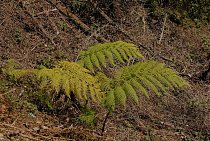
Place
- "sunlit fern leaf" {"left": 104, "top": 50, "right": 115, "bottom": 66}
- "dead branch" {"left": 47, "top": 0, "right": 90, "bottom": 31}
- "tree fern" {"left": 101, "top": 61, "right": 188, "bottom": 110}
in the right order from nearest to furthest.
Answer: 1. "tree fern" {"left": 101, "top": 61, "right": 188, "bottom": 110}
2. "sunlit fern leaf" {"left": 104, "top": 50, "right": 115, "bottom": 66}
3. "dead branch" {"left": 47, "top": 0, "right": 90, "bottom": 31}

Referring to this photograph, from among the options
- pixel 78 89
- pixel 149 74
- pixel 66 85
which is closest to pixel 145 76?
pixel 149 74

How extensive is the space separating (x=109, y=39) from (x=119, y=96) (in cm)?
395

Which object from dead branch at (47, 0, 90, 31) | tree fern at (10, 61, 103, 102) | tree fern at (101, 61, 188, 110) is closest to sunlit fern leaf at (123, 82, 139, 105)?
tree fern at (101, 61, 188, 110)

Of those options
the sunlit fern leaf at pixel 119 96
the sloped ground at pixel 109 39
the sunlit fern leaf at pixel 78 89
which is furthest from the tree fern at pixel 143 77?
the sloped ground at pixel 109 39

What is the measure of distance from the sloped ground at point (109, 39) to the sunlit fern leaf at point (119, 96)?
0.41m

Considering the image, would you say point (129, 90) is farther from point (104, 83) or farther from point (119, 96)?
point (104, 83)

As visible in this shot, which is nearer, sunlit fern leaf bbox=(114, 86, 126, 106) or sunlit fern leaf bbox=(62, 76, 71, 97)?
sunlit fern leaf bbox=(114, 86, 126, 106)

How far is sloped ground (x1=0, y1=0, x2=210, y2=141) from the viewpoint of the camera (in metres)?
3.44

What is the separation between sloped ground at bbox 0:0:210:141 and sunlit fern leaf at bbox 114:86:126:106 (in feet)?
1.34

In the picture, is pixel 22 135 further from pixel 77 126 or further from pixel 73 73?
pixel 73 73

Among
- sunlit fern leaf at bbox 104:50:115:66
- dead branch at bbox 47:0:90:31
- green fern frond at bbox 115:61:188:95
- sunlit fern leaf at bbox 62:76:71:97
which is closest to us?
sunlit fern leaf at bbox 62:76:71:97

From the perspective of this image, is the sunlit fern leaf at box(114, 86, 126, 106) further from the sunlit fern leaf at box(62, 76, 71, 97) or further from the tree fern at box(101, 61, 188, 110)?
the sunlit fern leaf at box(62, 76, 71, 97)

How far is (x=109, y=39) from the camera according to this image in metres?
7.19

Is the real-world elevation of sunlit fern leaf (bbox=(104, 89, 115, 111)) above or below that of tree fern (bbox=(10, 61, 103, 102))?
below
